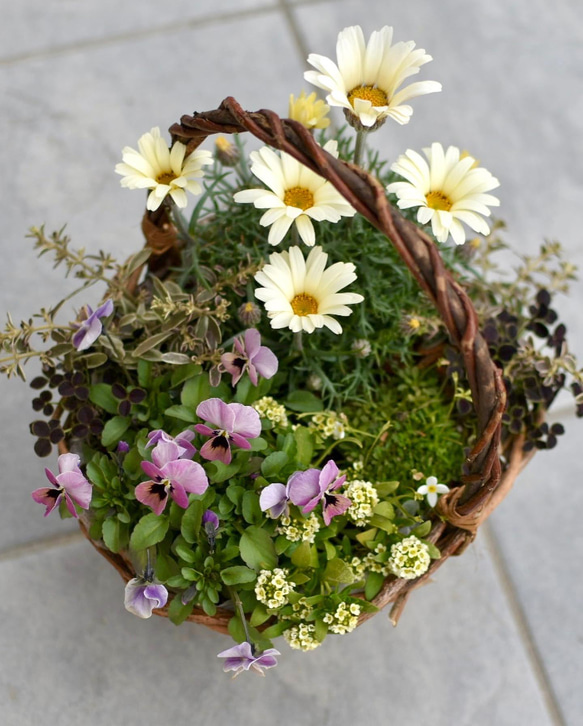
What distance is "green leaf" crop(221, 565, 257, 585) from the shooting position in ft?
2.58

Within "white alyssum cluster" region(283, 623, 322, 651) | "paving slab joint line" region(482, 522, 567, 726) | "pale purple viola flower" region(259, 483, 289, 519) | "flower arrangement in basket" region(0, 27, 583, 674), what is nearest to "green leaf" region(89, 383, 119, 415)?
"flower arrangement in basket" region(0, 27, 583, 674)

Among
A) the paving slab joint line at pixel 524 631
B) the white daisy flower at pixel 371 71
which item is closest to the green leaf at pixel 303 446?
the white daisy flower at pixel 371 71

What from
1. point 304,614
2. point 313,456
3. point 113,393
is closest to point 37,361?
point 113,393

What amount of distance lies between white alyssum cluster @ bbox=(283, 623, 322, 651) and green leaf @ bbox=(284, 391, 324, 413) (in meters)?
0.24

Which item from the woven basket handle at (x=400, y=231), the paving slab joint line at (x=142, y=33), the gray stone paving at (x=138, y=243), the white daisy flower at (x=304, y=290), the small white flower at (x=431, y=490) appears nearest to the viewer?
the woven basket handle at (x=400, y=231)

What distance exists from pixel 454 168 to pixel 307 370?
310 millimetres

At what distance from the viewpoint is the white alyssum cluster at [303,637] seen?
79cm

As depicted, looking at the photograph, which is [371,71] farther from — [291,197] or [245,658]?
[245,658]

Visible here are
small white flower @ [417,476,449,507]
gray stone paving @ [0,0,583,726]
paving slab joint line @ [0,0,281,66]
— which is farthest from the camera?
paving slab joint line @ [0,0,281,66]

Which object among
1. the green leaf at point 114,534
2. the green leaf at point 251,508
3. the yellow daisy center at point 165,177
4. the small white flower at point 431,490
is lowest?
the green leaf at point 114,534

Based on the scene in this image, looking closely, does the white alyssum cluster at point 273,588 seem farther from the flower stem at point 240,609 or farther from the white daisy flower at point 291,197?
the white daisy flower at point 291,197

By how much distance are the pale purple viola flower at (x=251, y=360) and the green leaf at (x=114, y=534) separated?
203 mm

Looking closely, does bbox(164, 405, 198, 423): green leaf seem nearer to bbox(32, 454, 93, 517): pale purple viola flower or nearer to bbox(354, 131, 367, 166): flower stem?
bbox(32, 454, 93, 517): pale purple viola flower

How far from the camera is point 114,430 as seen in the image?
2.84 ft
